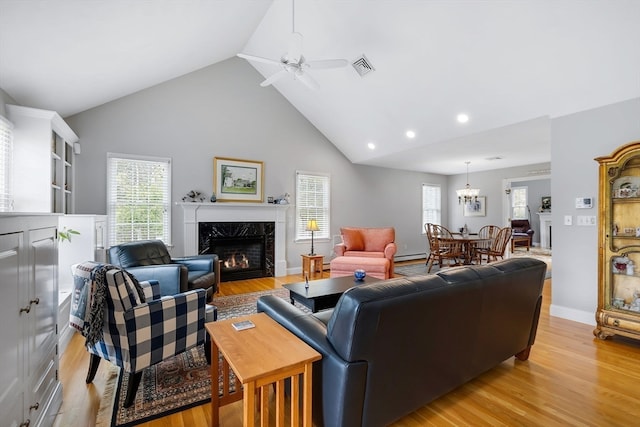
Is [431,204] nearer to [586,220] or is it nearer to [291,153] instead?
[291,153]

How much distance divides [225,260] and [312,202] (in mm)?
2131

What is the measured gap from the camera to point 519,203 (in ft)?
37.0

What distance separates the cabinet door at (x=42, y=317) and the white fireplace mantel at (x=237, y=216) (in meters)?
3.08

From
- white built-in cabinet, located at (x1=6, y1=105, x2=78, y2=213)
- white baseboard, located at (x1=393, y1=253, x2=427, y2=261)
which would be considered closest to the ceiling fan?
white built-in cabinet, located at (x1=6, y1=105, x2=78, y2=213)

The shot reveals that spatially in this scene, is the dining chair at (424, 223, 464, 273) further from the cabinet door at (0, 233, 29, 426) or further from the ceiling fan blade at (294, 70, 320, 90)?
the cabinet door at (0, 233, 29, 426)

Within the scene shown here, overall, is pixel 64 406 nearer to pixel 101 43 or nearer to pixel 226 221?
pixel 101 43

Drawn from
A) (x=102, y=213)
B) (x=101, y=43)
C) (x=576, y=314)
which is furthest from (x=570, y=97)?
(x=102, y=213)

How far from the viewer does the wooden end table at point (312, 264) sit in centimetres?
558

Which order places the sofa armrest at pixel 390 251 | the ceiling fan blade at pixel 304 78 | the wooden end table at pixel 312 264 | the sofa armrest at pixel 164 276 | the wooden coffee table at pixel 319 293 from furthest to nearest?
the wooden end table at pixel 312 264
the sofa armrest at pixel 390 251
the ceiling fan blade at pixel 304 78
the sofa armrest at pixel 164 276
the wooden coffee table at pixel 319 293

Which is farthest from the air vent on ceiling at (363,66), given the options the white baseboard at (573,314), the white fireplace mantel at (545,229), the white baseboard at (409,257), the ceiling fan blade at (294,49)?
the white fireplace mantel at (545,229)

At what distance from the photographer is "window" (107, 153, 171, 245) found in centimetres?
446

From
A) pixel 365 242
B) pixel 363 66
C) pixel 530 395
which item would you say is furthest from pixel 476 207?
pixel 530 395

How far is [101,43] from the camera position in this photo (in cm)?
283

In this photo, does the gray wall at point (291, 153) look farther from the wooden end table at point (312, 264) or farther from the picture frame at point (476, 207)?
the wooden end table at point (312, 264)
